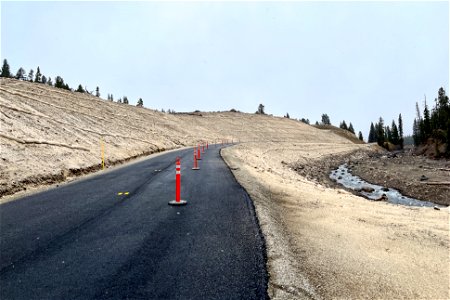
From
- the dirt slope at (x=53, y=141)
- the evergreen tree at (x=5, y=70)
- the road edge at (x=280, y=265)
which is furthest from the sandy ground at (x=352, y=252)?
the evergreen tree at (x=5, y=70)

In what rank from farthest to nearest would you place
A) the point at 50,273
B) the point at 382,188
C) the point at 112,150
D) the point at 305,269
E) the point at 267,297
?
the point at 112,150 → the point at 382,188 → the point at 305,269 → the point at 50,273 → the point at 267,297

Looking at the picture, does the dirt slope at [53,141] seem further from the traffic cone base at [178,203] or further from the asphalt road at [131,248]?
the traffic cone base at [178,203]

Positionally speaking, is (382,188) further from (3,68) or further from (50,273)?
(3,68)

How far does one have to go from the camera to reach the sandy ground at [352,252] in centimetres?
493

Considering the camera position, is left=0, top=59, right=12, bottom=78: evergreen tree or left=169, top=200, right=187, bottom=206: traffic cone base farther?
left=0, top=59, right=12, bottom=78: evergreen tree

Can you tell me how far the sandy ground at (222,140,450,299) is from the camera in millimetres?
4930

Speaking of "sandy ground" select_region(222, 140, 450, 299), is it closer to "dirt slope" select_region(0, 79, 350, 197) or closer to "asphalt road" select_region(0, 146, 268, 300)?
"asphalt road" select_region(0, 146, 268, 300)

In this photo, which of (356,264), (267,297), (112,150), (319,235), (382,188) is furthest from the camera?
(112,150)

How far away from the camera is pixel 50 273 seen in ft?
16.6

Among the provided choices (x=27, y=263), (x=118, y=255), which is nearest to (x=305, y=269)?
(x=118, y=255)

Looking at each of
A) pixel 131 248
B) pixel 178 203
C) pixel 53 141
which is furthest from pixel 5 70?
pixel 131 248

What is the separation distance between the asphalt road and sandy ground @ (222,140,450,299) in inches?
17.8

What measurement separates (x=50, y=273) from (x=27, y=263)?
2.39 ft

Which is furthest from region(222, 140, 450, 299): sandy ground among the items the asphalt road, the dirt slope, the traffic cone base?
the dirt slope
